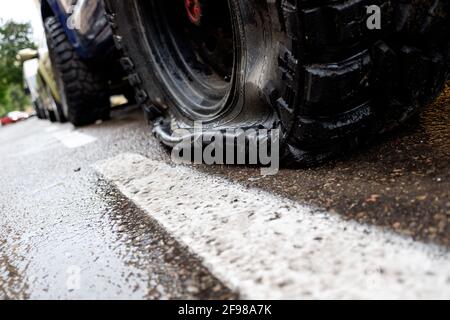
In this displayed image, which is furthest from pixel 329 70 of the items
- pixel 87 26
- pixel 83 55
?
pixel 83 55

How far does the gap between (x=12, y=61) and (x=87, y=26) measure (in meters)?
13.5

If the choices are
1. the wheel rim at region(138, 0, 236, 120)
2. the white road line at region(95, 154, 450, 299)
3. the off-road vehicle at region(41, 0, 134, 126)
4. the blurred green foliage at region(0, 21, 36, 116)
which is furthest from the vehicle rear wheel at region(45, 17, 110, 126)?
the blurred green foliage at region(0, 21, 36, 116)

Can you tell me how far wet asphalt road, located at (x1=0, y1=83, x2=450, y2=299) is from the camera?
68 cm

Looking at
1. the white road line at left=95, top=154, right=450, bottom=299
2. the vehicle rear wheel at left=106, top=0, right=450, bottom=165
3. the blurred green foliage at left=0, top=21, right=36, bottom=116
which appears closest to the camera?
the white road line at left=95, top=154, right=450, bottom=299

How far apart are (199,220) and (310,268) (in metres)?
0.33

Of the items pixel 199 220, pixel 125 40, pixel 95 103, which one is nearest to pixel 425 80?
pixel 199 220

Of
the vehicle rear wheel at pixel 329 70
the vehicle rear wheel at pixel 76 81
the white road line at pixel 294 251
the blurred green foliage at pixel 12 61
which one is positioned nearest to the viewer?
the white road line at pixel 294 251

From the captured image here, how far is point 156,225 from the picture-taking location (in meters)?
0.91

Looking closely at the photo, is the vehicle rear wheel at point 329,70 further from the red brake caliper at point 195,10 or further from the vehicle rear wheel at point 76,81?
the vehicle rear wheel at point 76,81

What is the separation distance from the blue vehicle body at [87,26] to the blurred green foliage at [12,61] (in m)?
5.00

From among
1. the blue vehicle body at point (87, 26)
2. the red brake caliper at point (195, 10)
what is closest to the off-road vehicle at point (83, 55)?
the blue vehicle body at point (87, 26)

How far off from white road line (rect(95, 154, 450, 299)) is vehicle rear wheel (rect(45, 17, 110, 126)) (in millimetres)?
2349

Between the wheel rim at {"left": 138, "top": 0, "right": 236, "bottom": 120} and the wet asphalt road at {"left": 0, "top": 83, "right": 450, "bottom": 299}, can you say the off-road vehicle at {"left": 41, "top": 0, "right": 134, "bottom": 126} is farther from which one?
the wet asphalt road at {"left": 0, "top": 83, "right": 450, "bottom": 299}

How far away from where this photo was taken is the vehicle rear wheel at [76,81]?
9.77 feet
